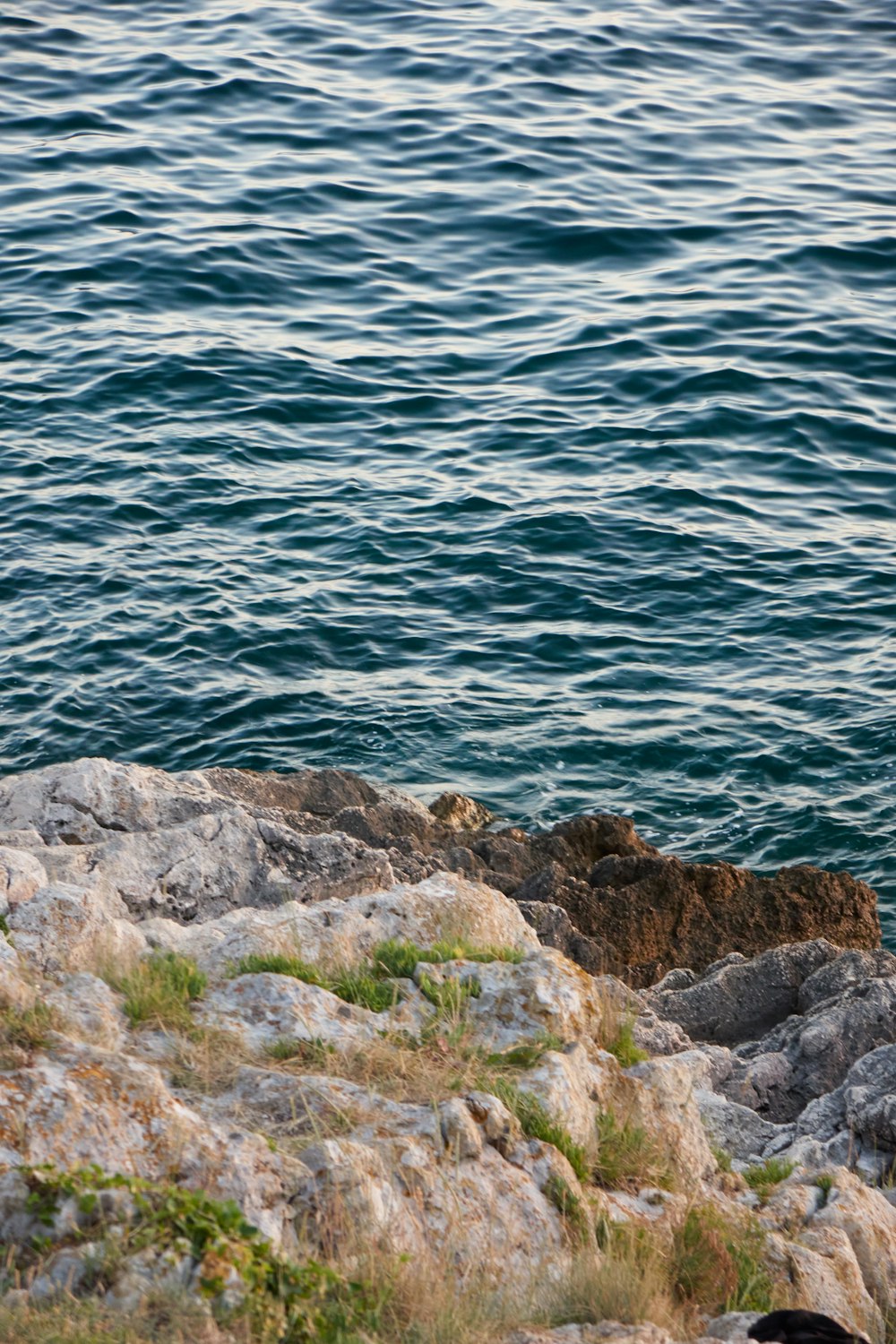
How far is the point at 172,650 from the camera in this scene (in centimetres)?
1380

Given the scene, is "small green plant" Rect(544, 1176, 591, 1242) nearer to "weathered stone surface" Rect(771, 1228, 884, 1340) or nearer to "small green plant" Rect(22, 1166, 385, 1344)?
"weathered stone surface" Rect(771, 1228, 884, 1340)

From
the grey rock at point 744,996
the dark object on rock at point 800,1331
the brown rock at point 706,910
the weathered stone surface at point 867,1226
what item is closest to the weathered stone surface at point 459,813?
the brown rock at point 706,910

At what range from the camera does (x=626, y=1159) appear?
6.00 m

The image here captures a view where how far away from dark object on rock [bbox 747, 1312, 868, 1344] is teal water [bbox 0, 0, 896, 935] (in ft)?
21.7

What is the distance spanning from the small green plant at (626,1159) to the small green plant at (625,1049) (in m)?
0.65

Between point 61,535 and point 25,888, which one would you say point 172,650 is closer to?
point 61,535

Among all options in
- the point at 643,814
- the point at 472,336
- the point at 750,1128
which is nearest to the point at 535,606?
the point at 643,814

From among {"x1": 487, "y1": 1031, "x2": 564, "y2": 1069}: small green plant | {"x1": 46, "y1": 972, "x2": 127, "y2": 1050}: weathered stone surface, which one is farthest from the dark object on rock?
{"x1": 46, "y1": 972, "x2": 127, "y2": 1050}: weathered stone surface

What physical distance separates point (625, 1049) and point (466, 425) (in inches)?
459

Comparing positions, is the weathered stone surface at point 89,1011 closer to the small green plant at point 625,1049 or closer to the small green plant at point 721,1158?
the small green plant at point 625,1049

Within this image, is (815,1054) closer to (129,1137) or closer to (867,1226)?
(867,1226)

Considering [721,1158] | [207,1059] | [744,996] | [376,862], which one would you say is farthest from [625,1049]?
[376,862]

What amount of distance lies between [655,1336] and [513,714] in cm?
870

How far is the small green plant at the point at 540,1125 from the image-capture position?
18.8ft
